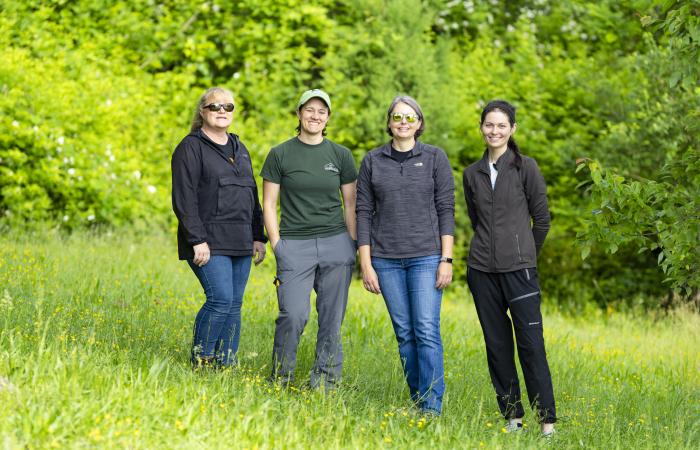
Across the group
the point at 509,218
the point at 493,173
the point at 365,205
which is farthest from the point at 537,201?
the point at 365,205

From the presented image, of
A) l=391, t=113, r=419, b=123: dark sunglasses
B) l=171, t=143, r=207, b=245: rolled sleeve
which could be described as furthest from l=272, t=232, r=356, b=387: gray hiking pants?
l=391, t=113, r=419, b=123: dark sunglasses

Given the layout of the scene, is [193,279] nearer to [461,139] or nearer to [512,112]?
[512,112]

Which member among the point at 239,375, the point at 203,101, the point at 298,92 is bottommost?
the point at 239,375

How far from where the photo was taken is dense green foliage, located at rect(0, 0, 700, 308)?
34.5 ft

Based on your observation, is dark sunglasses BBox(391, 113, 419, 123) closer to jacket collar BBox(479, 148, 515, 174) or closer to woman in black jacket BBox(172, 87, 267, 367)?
jacket collar BBox(479, 148, 515, 174)

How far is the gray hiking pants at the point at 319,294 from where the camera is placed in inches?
209

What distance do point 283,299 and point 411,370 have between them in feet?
2.94

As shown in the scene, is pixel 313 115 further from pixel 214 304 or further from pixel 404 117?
pixel 214 304

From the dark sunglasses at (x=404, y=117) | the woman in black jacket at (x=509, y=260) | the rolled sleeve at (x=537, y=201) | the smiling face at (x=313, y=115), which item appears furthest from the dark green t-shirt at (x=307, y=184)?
the rolled sleeve at (x=537, y=201)

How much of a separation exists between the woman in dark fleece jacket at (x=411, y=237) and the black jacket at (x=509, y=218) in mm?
204

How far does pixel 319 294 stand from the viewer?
543 centimetres

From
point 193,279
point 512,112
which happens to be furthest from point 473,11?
point 512,112

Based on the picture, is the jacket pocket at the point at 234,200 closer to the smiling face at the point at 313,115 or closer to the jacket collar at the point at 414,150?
the smiling face at the point at 313,115

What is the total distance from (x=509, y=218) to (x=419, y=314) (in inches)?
30.3
